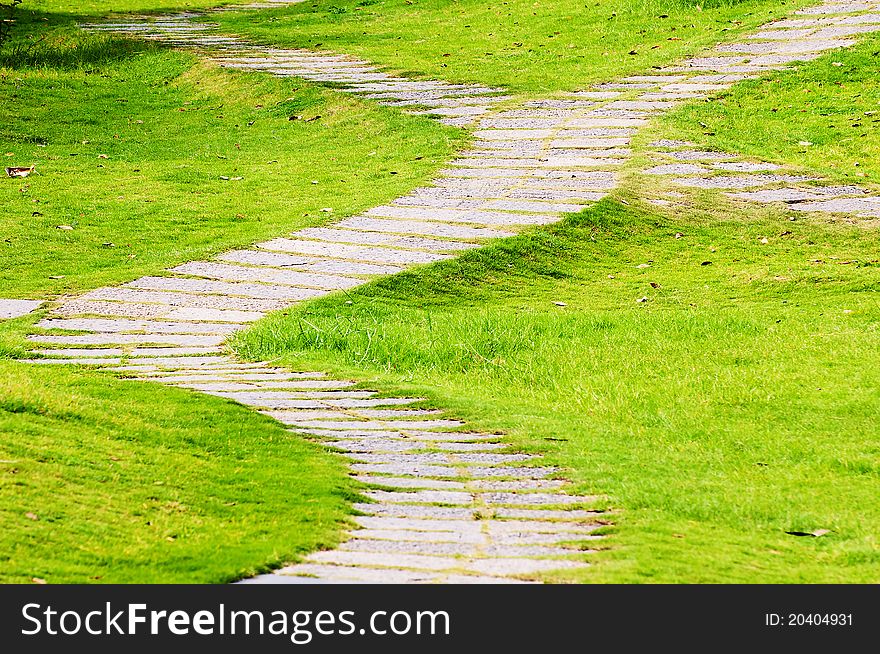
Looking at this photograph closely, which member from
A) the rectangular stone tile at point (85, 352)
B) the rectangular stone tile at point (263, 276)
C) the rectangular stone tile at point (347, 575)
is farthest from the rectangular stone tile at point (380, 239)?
the rectangular stone tile at point (347, 575)

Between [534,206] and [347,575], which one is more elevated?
[534,206]

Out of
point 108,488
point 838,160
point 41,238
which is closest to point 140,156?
point 41,238

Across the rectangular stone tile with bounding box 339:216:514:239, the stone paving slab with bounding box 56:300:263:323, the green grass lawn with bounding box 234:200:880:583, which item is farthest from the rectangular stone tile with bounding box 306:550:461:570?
the rectangular stone tile with bounding box 339:216:514:239

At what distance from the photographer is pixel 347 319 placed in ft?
22.2

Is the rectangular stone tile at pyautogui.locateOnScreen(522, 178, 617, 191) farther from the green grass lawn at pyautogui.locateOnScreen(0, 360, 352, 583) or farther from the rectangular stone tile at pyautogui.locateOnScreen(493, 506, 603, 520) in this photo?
the rectangular stone tile at pyautogui.locateOnScreen(493, 506, 603, 520)

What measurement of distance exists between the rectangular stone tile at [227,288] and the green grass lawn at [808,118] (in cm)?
420

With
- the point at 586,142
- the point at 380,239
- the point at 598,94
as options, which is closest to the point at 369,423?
the point at 380,239

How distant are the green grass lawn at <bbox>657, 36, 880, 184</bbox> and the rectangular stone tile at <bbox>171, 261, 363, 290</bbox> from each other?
12.9 ft

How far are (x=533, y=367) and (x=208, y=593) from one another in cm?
296

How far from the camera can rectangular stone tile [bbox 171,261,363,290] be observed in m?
7.35

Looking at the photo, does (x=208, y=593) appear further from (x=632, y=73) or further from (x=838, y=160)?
(x=632, y=73)

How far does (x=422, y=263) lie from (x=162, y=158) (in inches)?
172

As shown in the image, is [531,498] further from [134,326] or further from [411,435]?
[134,326]

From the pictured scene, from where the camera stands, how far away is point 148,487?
4160 millimetres
